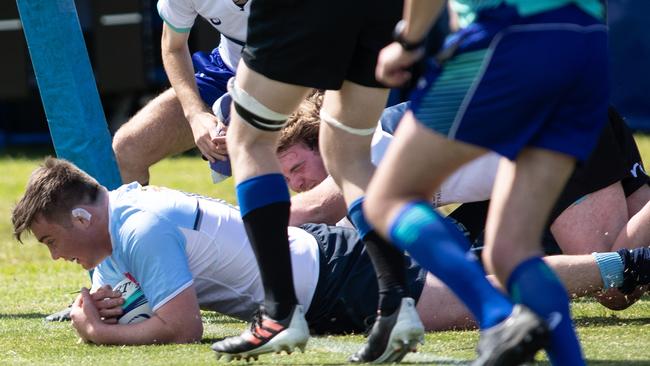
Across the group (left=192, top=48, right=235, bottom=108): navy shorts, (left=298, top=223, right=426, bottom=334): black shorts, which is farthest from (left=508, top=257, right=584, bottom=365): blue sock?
(left=192, top=48, right=235, bottom=108): navy shorts

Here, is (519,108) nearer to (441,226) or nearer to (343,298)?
(441,226)

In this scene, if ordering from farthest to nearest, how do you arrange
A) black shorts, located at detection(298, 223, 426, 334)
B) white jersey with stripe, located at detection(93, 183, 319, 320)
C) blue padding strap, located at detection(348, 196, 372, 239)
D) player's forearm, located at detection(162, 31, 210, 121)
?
player's forearm, located at detection(162, 31, 210, 121) < black shorts, located at detection(298, 223, 426, 334) < white jersey with stripe, located at detection(93, 183, 319, 320) < blue padding strap, located at detection(348, 196, 372, 239)

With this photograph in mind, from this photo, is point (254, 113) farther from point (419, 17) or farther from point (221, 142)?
point (221, 142)

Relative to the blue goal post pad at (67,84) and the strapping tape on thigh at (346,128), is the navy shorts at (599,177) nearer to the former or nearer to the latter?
the strapping tape on thigh at (346,128)

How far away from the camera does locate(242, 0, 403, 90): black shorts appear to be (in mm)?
3479

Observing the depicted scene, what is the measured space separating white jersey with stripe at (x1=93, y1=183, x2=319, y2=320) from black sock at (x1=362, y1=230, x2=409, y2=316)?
0.61 meters

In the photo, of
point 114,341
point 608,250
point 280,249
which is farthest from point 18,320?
point 608,250

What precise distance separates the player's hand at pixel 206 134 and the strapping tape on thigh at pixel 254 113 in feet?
4.40

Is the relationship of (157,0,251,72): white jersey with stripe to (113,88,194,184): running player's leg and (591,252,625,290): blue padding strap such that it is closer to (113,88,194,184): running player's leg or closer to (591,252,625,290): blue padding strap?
(113,88,194,184): running player's leg

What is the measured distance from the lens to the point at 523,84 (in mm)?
2850

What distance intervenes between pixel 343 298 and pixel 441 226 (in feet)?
4.51

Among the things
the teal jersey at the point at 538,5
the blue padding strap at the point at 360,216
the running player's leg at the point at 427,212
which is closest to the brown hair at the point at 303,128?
the blue padding strap at the point at 360,216

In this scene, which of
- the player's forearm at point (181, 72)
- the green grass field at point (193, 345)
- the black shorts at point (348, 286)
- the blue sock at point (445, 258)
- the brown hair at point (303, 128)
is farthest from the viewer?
the player's forearm at point (181, 72)

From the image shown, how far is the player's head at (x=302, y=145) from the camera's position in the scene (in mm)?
4902
